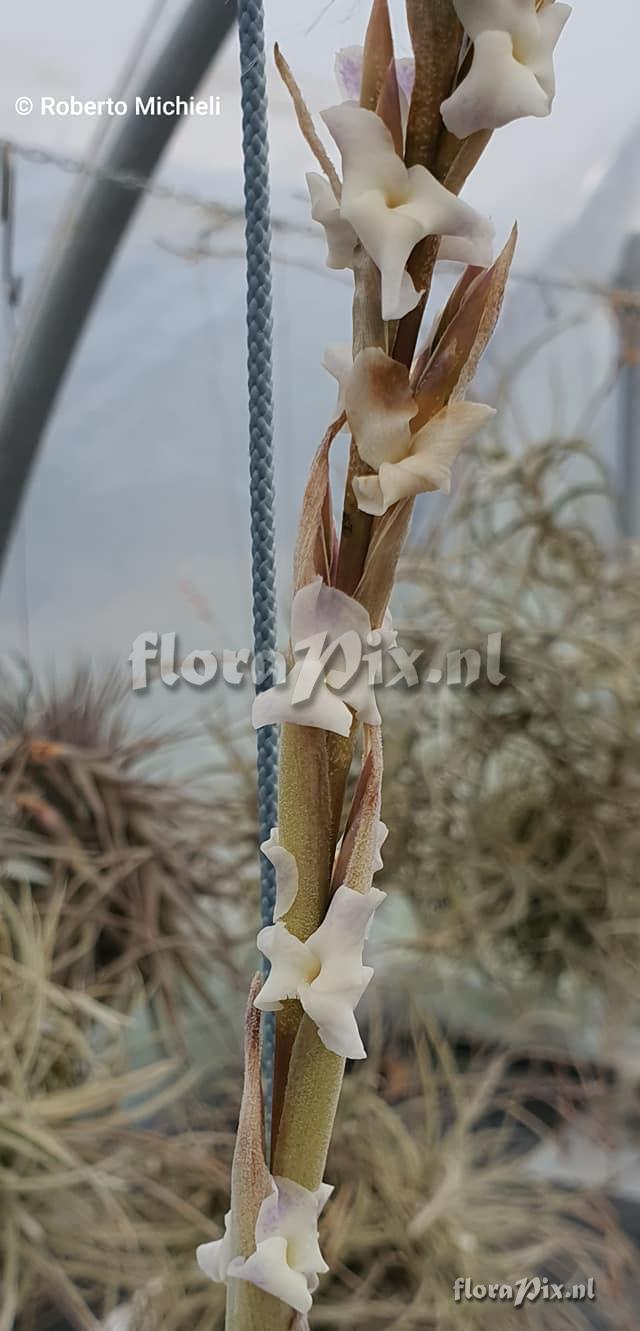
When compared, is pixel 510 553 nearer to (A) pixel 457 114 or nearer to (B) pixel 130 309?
(B) pixel 130 309

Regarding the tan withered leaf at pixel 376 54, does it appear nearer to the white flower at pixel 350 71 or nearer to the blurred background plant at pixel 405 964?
the white flower at pixel 350 71

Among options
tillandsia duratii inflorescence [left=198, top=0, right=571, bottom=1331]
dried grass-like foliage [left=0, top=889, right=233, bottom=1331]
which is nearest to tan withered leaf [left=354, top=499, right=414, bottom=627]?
tillandsia duratii inflorescence [left=198, top=0, right=571, bottom=1331]

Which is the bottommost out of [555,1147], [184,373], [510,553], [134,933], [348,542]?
[555,1147]

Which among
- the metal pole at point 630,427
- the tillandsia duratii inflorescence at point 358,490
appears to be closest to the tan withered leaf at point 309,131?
the tillandsia duratii inflorescence at point 358,490

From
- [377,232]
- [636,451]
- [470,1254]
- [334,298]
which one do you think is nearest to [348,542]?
[377,232]

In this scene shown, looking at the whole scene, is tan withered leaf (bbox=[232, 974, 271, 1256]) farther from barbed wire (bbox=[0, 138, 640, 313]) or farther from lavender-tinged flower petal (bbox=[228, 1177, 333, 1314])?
barbed wire (bbox=[0, 138, 640, 313])

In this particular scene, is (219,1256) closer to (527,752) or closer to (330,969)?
(330,969)
